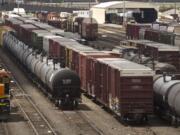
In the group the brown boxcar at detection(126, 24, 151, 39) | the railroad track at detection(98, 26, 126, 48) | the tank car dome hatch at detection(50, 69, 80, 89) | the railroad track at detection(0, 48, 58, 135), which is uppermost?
the tank car dome hatch at detection(50, 69, 80, 89)

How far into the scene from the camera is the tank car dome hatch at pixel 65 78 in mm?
36562

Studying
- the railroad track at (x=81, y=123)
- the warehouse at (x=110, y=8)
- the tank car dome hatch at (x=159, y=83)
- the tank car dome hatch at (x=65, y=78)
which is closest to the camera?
the railroad track at (x=81, y=123)

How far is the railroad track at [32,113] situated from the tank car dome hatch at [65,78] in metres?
2.34

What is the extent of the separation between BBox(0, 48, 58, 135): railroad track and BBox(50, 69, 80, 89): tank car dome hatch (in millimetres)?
2338

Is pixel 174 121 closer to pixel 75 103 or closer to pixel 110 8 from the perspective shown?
pixel 75 103

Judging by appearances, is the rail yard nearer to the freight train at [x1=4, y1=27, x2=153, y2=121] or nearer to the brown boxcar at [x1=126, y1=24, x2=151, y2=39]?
the freight train at [x1=4, y1=27, x2=153, y2=121]

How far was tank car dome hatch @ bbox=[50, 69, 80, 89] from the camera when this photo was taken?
36.6m

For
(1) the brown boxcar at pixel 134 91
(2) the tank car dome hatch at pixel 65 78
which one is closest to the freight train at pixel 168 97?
(1) the brown boxcar at pixel 134 91

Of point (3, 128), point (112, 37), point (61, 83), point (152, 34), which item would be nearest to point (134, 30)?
point (112, 37)

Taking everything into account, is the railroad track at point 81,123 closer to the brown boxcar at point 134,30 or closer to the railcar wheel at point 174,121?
the railcar wheel at point 174,121

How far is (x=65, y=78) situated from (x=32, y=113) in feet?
10.4

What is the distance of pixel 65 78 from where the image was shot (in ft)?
120

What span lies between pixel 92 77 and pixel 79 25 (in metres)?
69.4

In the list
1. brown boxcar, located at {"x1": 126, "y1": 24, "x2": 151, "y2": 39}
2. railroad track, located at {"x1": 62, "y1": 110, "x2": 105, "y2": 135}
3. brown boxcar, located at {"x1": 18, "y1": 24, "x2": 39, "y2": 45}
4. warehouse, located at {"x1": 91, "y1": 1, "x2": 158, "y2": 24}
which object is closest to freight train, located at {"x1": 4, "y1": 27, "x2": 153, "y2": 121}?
railroad track, located at {"x1": 62, "y1": 110, "x2": 105, "y2": 135}
